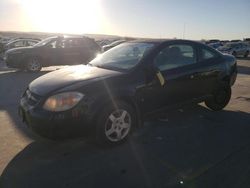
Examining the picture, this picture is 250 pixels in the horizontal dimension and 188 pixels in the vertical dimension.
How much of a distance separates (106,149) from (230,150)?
1735 millimetres

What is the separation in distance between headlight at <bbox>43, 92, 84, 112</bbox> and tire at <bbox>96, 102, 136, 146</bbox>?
41cm

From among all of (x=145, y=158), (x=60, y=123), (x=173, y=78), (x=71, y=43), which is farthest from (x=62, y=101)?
(x=71, y=43)

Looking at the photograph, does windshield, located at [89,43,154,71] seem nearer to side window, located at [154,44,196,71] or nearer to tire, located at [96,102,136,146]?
side window, located at [154,44,196,71]

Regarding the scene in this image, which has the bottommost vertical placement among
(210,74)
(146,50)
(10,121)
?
(10,121)

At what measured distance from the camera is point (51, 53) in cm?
1460

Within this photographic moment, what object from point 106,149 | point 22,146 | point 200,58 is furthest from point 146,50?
point 22,146

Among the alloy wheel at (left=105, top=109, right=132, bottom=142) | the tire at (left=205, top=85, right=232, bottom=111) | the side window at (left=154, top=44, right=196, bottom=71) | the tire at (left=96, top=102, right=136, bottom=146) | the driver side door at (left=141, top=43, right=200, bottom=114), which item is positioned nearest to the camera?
the tire at (left=96, top=102, right=136, bottom=146)

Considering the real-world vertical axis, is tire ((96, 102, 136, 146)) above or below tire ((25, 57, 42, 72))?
above

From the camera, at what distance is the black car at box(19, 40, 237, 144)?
4.32 meters

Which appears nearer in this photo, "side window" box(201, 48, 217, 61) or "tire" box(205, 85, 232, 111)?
"side window" box(201, 48, 217, 61)

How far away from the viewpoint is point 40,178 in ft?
12.5

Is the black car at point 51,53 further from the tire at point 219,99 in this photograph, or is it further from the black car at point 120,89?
the tire at point 219,99

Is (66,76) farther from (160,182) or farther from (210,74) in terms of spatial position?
(210,74)

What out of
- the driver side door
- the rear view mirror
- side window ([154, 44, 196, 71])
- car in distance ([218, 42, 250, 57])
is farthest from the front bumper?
car in distance ([218, 42, 250, 57])
